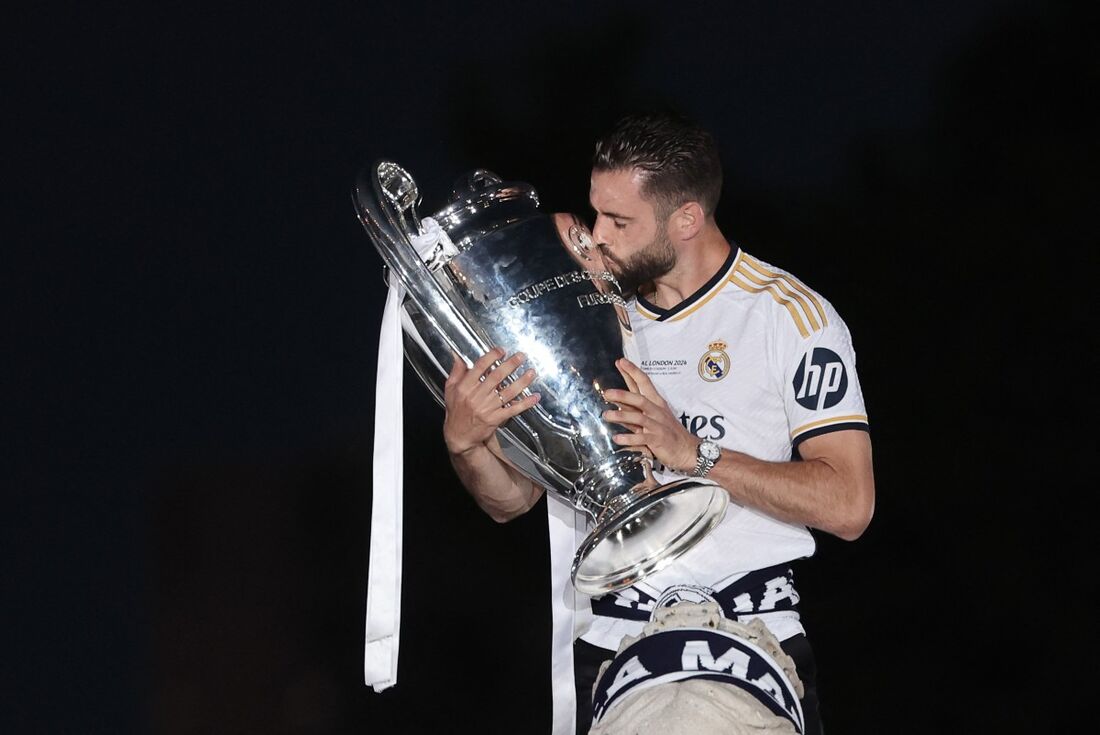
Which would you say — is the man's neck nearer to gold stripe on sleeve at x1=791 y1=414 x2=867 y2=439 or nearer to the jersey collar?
the jersey collar

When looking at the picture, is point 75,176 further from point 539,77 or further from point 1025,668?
point 1025,668

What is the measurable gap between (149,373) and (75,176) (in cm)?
38

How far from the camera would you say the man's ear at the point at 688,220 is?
191cm

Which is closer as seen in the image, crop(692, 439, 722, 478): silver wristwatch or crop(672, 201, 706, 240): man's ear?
crop(692, 439, 722, 478): silver wristwatch

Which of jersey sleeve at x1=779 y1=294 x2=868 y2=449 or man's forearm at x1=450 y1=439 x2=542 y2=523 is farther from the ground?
jersey sleeve at x1=779 y1=294 x2=868 y2=449

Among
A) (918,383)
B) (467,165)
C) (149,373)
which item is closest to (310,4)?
(467,165)

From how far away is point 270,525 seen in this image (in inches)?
106

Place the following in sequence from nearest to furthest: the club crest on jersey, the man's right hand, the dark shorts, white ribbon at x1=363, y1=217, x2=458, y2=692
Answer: the man's right hand → white ribbon at x1=363, y1=217, x2=458, y2=692 → the dark shorts → the club crest on jersey

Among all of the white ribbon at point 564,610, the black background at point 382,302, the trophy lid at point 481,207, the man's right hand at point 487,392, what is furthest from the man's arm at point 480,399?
the black background at point 382,302

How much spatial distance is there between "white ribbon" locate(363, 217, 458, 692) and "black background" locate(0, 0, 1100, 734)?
0.99 metres

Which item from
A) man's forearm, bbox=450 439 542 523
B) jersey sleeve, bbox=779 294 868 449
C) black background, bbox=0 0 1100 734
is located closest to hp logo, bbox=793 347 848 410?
jersey sleeve, bbox=779 294 868 449

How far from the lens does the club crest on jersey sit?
186 cm

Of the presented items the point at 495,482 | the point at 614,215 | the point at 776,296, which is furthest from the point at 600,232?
the point at 495,482

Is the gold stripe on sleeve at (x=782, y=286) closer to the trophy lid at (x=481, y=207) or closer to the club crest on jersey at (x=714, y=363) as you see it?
the club crest on jersey at (x=714, y=363)
